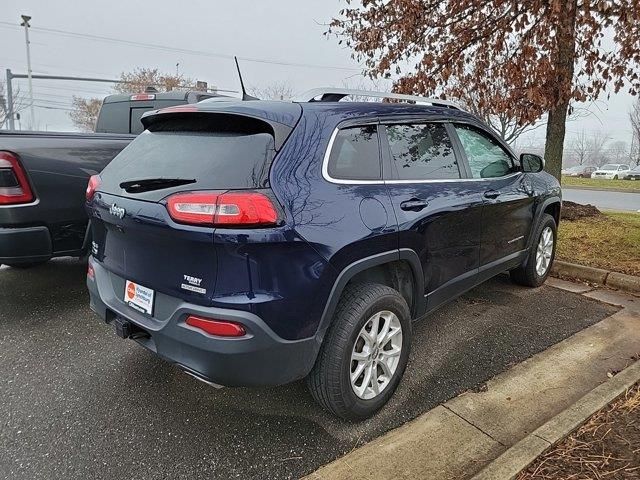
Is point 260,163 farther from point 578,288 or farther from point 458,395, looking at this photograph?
point 578,288

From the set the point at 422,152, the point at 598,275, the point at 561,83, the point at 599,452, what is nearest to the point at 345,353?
the point at 599,452

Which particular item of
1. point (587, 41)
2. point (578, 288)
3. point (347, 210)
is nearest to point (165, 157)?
point (347, 210)

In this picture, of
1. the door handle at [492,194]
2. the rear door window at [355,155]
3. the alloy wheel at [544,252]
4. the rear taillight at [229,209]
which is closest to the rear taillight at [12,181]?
the rear taillight at [229,209]

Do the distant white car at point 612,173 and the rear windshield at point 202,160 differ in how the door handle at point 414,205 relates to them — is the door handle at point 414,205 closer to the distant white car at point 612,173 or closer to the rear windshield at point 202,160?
the rear windshield at point 202,160

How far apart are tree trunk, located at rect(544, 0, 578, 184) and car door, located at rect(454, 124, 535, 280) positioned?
2.37 metres

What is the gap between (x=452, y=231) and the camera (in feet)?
10.5

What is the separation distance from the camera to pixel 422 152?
10.3 ft

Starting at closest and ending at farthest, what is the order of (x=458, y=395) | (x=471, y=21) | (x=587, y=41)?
(x=458, y=395)
(x=587, y=41)
(x=471, y=21)

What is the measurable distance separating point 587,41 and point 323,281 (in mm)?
5987

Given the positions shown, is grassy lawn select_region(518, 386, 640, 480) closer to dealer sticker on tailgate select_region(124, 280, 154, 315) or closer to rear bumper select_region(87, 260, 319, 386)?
rear bumper select_region(87, 260, 319, 386)

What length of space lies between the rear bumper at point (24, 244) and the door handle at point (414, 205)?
2.87 m

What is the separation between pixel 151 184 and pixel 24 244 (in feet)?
6.23

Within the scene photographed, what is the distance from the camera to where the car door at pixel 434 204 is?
280 centimetres

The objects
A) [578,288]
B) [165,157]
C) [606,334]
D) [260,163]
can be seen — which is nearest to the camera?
[260,163]
